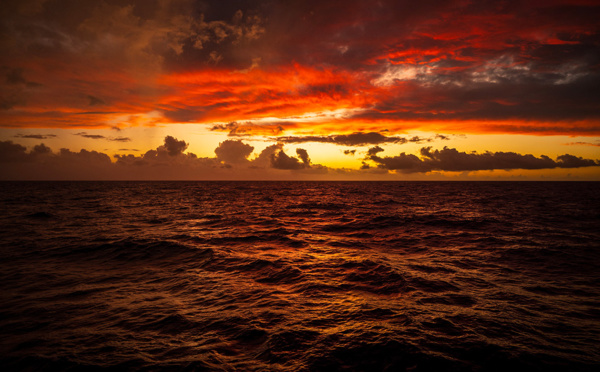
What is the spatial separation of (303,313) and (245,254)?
762cm

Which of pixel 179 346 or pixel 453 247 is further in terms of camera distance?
pixel 453 247

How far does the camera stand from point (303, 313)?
834cm

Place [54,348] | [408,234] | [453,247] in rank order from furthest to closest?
[408,234] < [453,247] < [54,348]

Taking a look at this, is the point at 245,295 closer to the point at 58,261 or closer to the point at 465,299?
the point at 465,299

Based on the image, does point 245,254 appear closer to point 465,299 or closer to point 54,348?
point 54,348

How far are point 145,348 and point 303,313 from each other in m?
4.13

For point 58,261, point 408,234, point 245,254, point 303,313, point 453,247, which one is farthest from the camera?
point 408,234

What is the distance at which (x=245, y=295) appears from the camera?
32.2 feet

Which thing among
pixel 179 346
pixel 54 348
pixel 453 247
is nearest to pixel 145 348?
pixel 179 346

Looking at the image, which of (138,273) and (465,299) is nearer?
(465,299)

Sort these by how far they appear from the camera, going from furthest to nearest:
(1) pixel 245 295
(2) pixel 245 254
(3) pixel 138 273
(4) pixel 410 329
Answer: (2) pixel 245 254, (3) pixel 138 273, (1) pixel 245 295, (4) pixel 410 329

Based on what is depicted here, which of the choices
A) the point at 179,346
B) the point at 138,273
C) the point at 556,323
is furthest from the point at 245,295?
the point at 556,323

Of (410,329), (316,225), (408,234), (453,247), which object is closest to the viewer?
(410,329)

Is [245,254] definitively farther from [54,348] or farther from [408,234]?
[408,234]
